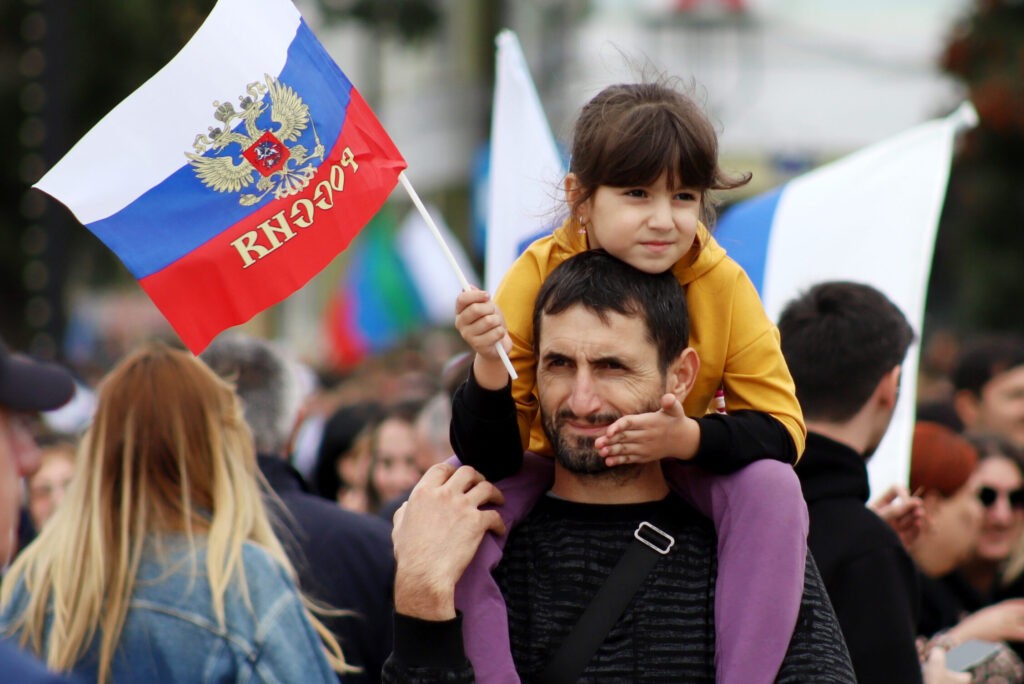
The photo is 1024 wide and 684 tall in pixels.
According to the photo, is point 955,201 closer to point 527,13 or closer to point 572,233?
point 527,13

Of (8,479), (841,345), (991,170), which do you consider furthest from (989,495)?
(991,170)

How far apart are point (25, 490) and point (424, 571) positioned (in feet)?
15.0

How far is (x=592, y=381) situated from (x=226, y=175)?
1.09m

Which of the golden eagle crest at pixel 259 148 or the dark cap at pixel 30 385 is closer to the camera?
the dark cap at pixel 30 385

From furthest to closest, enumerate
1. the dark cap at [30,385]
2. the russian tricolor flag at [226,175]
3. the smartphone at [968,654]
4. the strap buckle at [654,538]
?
the smartphone at [968,654], the russian tricolor flag at [226,175], the strap buckle at [654,538], the dark cap at [30,385]

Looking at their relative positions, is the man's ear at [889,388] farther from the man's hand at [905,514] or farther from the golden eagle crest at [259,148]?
the golden eagle crest at [259,148]

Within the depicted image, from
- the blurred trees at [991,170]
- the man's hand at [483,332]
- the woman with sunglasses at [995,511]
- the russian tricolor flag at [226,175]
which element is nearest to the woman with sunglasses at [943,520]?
the woman with sunglasses at [995,511]

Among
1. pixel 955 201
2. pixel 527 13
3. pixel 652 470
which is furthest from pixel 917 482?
pixel 527 13

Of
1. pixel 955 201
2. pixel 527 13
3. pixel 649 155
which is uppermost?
pixel 649 155

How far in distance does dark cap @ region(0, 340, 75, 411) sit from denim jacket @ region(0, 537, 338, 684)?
1.01 m

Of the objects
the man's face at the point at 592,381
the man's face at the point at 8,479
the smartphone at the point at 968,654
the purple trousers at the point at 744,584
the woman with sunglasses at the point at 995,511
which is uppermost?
the man's face at the point at 8,479

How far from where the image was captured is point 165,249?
388 cm

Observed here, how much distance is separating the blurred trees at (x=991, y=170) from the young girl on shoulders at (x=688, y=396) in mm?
22942

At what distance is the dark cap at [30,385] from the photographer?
9.14 ft
